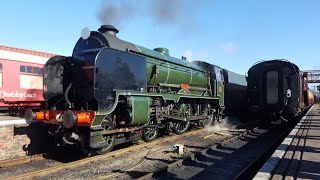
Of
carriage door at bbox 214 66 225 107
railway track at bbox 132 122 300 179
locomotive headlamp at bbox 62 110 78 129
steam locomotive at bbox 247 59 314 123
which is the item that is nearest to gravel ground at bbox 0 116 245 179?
railway track at bbox 132 122 300 179

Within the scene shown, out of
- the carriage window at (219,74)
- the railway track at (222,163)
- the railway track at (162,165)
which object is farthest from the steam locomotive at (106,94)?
the carriage window at (219,74)

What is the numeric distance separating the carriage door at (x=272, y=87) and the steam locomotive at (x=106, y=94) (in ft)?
18.7

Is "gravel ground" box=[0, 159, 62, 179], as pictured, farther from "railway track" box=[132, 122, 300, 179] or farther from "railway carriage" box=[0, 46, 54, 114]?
"railway carriage" box=[0, 46, 54, 114]

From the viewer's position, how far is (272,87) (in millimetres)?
15336

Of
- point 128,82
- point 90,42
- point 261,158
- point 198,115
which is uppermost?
point 90,42

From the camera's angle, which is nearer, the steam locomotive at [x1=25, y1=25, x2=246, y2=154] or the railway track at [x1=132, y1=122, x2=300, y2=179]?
the railway track at [x1=132, y1=122, x2=300, y2=179]

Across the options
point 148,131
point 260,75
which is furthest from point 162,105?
point 260,75

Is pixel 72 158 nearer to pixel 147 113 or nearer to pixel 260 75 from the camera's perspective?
pixel 147 113

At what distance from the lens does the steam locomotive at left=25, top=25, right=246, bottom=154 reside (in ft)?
25.3

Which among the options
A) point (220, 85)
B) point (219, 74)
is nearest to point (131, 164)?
point (220, 85)

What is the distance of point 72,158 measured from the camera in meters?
8.32

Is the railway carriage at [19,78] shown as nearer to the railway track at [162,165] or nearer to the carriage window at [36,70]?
the carriage window at [36,70]

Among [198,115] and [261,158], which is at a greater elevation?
[198,115]

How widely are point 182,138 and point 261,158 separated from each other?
11.5 ft
